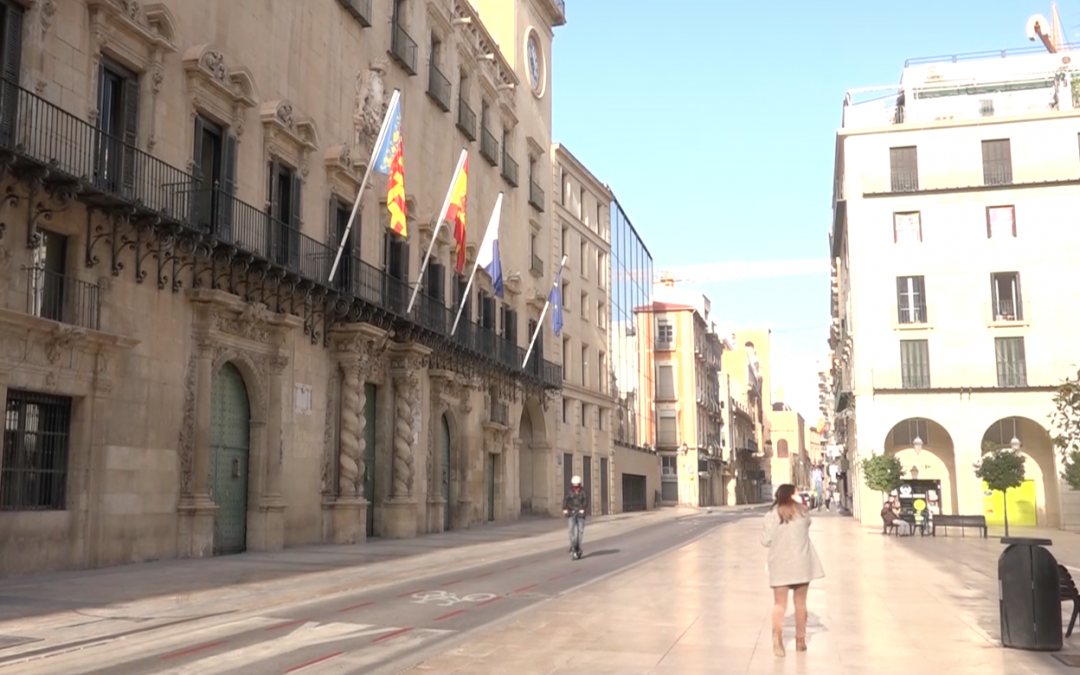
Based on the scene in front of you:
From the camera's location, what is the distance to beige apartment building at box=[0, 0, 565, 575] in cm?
1551

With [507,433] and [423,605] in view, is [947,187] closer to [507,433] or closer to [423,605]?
[507,433]

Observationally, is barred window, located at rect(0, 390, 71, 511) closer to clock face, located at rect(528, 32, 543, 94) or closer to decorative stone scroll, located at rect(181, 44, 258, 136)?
decorative stone scroll, located at rect(181, 44, 258, 136)

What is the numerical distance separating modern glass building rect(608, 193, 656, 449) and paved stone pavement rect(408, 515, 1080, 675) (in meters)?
39.2

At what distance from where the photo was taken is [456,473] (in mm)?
34125

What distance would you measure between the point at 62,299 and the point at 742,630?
1210 centimetres

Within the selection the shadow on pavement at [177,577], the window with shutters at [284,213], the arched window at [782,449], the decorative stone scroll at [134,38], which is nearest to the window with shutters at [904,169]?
the shadow on pavement at [177,577]

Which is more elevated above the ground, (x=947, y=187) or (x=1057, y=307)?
(x=947, y=187)

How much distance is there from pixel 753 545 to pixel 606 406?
91.0ft

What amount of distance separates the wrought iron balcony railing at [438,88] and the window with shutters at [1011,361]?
84.3ft

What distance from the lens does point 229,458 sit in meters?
21.2

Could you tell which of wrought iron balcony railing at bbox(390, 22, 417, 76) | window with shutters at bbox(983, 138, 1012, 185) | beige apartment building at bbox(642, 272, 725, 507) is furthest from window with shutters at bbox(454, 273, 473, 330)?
beige apartment building at bbox(642, 272, 725, 507)

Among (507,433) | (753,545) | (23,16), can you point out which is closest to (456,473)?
(507,433)

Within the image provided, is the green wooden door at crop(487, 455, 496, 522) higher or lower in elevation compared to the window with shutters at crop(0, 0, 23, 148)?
lower

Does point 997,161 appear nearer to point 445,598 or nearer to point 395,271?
point 395,271
